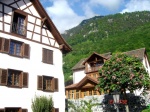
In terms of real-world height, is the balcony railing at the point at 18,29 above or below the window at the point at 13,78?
above

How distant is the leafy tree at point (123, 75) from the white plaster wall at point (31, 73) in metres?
4.80

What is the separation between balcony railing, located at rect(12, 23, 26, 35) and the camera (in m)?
20.6

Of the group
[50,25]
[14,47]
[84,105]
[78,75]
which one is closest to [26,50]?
[14,47]

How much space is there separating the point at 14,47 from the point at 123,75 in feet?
34.8

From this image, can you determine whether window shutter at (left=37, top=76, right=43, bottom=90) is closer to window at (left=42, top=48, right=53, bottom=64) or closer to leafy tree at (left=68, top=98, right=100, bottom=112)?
window at (left=42, top=48, right=53, bottom=64)

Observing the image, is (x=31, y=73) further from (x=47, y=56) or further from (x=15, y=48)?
(x=47, y=56)

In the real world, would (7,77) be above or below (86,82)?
below

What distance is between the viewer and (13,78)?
63.7 ft

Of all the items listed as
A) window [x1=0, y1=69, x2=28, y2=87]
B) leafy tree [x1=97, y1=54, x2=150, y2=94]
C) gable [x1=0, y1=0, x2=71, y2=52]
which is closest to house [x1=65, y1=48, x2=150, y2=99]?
gable [x1=0, y1=0, x2=71, y2=52]

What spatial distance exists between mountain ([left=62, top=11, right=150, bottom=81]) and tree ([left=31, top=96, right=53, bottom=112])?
4769 cm

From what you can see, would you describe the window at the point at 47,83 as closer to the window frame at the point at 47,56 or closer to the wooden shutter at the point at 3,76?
the window frame at the point at 47,56

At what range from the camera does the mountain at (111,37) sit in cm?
7753

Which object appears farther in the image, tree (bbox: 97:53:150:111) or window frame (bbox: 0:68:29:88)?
tree (bbox: 97:53:150:111)

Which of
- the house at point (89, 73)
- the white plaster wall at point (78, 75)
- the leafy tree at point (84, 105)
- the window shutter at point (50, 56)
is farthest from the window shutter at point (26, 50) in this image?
the white plaster wall at point (78, 75)
